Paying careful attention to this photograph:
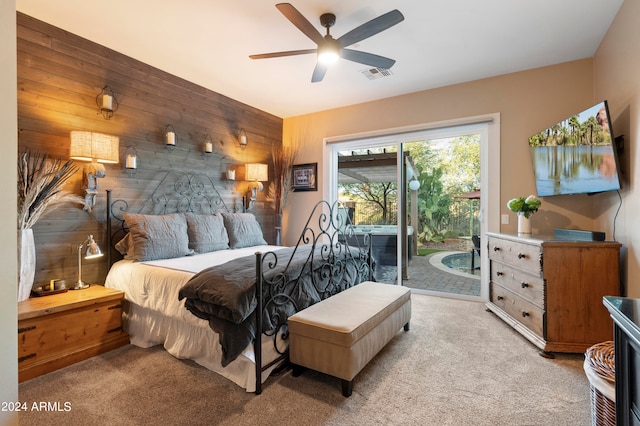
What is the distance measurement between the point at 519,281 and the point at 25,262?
13.3ft

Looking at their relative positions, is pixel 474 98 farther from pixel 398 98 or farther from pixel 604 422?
pixel 604 422

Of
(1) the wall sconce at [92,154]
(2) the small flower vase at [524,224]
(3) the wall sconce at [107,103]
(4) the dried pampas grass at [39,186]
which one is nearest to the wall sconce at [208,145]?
(3) the wall sconce at [107,103]

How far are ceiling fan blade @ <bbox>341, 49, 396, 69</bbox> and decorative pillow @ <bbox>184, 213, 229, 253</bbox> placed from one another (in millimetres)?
2261

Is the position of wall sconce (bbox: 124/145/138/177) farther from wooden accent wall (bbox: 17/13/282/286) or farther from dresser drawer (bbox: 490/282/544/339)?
dresser drawer (bbox: 490/282/544/339)

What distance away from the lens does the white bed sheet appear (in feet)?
6.48

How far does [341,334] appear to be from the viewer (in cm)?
179

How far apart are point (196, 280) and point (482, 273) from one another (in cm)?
336

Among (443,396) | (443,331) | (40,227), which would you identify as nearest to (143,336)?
(40,227)

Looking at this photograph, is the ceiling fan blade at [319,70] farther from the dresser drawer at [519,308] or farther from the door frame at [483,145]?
the dresser drawer at [519,308]

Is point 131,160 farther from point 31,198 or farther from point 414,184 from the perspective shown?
point 414,184

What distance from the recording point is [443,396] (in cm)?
185

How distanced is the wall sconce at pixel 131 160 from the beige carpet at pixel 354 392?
1733 mm

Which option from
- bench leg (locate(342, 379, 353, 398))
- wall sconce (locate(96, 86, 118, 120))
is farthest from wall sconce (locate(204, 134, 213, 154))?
bench leg (locate(342, 379, 353, 398))

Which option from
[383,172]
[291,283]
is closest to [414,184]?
[383,172]
